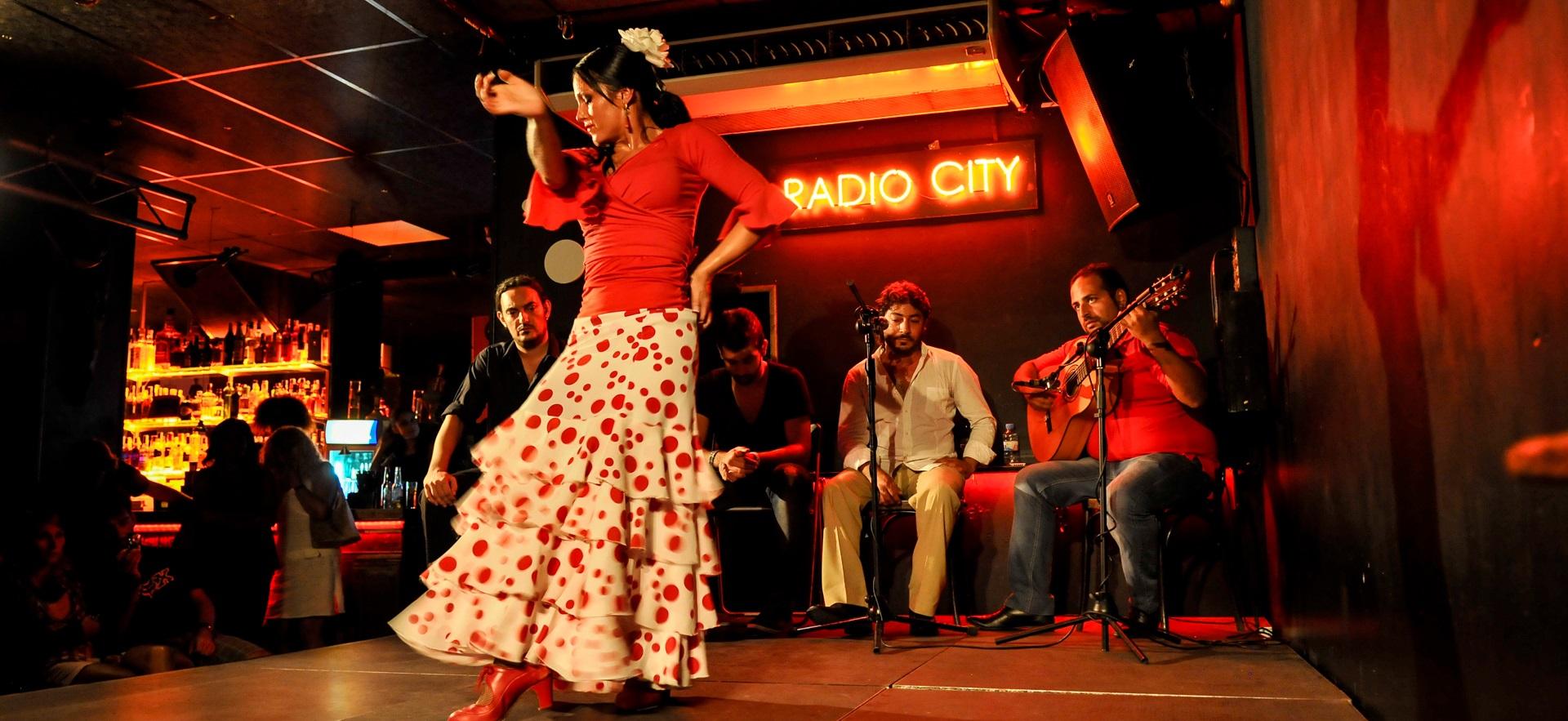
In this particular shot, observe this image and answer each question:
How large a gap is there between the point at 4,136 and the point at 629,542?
7.15 meters

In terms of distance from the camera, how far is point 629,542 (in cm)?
243

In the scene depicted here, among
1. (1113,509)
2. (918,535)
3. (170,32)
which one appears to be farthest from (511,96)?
(170,32)

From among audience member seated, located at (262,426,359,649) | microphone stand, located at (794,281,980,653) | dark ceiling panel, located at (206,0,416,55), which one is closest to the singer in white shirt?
microphone stand, located at (794,281,980,653)

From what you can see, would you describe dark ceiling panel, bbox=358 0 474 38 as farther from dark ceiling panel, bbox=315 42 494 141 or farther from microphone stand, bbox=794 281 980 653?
Answer: microphone stand, bbox=794 281 980 653

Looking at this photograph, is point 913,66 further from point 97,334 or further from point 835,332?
point 97,334

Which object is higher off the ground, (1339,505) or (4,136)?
(4,136)

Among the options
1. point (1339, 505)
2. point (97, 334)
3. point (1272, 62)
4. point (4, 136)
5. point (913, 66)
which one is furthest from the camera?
point (97, 334)

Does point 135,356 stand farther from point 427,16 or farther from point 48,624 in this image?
point 48,624

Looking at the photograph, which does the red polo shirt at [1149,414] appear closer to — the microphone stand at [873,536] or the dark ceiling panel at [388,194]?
the microphone stand at [873,536]

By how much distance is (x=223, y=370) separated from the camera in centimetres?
1160

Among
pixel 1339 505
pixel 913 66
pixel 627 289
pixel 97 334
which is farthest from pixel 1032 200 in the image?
pixel 97 334

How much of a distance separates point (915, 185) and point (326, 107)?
13.9 ft

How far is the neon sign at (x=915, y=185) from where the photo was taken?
5910 mm

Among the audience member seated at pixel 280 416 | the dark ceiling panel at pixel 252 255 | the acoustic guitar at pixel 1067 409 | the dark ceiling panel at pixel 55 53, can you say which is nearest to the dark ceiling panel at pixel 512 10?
the dark ceiling panel at pixel 55 53
